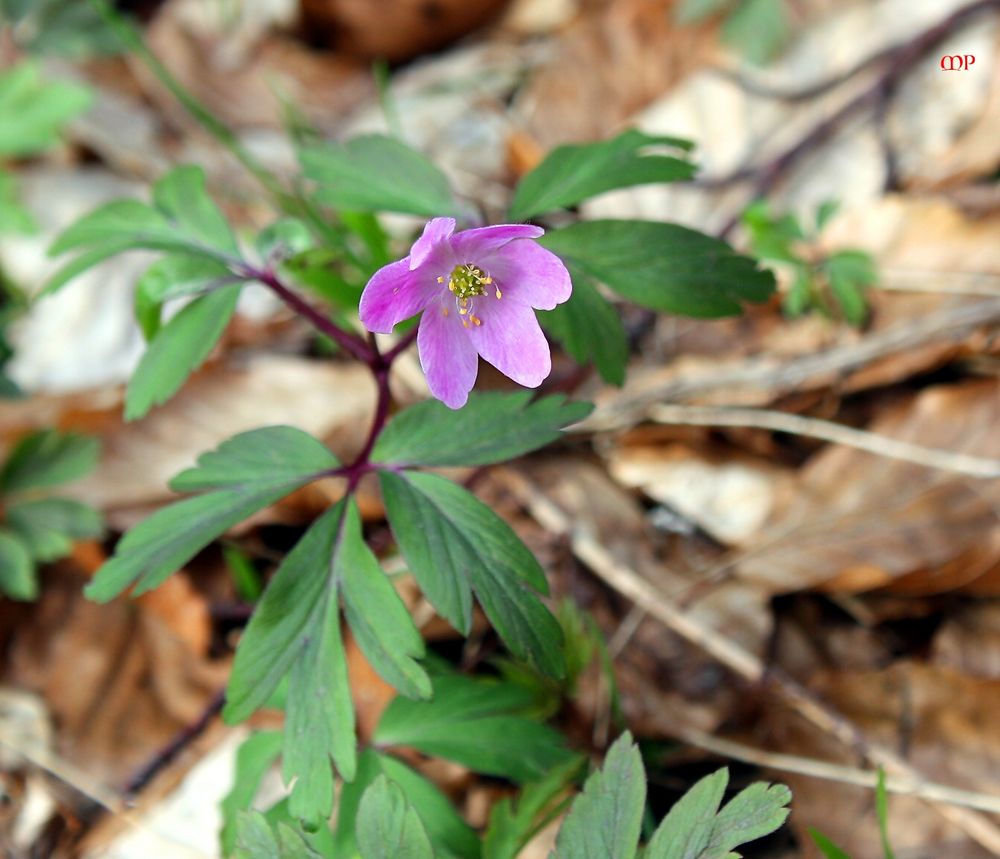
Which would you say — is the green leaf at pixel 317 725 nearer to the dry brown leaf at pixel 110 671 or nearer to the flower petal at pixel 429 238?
the flower petal at pixel 429 238

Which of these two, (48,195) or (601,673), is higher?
(48,195)

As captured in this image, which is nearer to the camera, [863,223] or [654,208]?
[863,223]

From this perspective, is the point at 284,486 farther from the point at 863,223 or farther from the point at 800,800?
the point at 863,223

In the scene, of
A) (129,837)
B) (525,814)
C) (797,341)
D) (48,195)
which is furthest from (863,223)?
(48,195)

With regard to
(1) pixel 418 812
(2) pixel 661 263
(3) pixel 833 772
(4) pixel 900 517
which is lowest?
(3) pixel 833 772

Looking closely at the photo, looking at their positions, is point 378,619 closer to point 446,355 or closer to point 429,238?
point 446,355

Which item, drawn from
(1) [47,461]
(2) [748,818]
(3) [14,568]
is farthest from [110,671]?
(2) [748,818]
